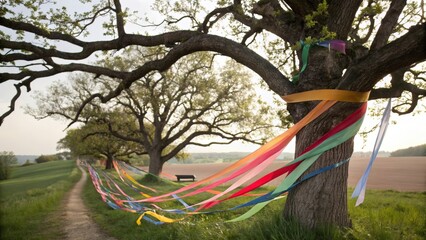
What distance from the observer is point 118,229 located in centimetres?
735

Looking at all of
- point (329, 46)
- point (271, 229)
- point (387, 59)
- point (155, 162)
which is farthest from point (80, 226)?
point (155, 162)

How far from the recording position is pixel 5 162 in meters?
26.5

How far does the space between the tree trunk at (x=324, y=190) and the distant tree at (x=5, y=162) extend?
25.8m

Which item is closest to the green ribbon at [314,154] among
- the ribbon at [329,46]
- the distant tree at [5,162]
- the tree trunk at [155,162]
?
the ribbon at [329,46]

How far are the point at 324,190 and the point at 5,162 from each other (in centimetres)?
2926

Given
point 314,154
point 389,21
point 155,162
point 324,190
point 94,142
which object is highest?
point 389,21

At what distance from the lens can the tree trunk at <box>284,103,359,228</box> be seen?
4.64 meters

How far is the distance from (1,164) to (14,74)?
23555mm

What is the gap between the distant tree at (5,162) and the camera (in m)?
25.0

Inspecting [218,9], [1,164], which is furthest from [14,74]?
[1,164]

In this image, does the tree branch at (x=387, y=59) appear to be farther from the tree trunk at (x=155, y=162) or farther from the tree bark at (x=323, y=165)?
the tree trunk at (x=155, y=162)

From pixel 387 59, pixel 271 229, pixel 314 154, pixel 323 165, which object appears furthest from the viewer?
pixel 323 165

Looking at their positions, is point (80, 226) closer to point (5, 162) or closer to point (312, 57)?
point (312, 57)

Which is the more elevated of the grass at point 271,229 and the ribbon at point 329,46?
the ribbon at point 329,46
